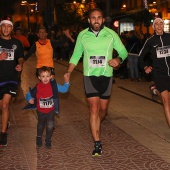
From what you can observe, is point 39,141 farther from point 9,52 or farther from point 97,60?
point 97,60

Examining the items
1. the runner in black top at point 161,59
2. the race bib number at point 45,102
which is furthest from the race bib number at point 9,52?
the runner in black top at point 161,59

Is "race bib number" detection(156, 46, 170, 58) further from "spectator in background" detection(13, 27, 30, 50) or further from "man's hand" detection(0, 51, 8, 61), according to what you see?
"spectator in background" detection(13, 27, 30, 50)

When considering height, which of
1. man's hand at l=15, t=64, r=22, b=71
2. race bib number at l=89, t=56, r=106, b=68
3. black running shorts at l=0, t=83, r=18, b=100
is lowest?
black running shorts at l=0, t=83, r=18, b=100

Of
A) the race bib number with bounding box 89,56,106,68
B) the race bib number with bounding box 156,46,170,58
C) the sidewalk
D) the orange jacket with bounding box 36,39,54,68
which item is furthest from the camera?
the orange jacket with bounding box 36,39,54,68

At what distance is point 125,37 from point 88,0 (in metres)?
28.7

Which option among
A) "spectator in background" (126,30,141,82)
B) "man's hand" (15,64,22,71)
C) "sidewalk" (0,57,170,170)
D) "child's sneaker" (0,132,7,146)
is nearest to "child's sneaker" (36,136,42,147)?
"sidewalk" (0,57,170,170)

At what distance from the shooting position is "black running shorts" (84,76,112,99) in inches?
270

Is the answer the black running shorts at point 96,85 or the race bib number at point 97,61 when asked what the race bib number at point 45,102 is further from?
the race bib number at point 97,61

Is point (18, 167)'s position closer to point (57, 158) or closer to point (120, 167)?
point (57, 158)

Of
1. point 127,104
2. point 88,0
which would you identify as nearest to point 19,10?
point 88,0

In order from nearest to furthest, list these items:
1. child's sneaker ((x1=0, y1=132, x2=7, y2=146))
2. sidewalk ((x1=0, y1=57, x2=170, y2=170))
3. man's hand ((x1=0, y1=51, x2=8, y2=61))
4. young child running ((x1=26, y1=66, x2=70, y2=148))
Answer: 1. sidewalk ((x1=0, y1=57, x2=170, y2=170))
2. young child running ((x1=26, y1=66, x2=70, y2=148))
3. man's hand ((x1=0, y1=51, x2=8, y2=61))
4. child's sneaker ((x1=0, y1=132, x2=7, y2=146))

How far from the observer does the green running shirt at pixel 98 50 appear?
6.78 m

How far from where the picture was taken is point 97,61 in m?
6.77

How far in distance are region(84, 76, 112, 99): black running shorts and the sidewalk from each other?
2.92 ft
